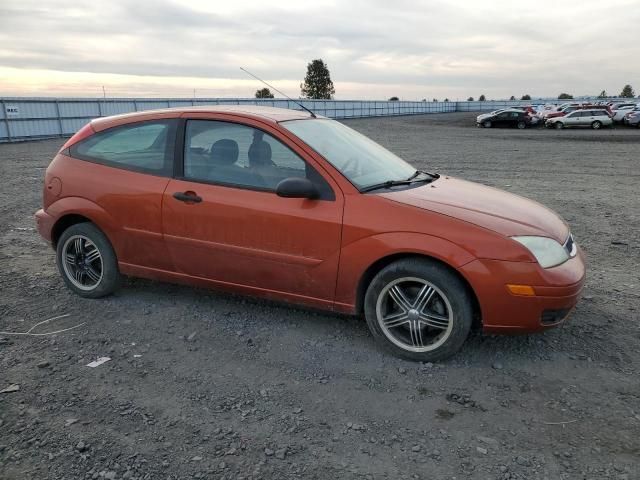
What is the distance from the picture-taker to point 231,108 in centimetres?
461

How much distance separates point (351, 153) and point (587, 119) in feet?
121

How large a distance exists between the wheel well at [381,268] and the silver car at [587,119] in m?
37.2

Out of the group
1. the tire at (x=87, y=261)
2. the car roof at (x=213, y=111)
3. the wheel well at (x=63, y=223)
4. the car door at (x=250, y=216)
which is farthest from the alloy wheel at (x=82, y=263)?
the car roof at (x=213, y=111)

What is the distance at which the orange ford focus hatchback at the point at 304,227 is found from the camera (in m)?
3.54

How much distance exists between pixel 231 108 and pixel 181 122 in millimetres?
439

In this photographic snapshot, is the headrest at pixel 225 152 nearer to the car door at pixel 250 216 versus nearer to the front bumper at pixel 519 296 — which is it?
the car door at pixel 250 216

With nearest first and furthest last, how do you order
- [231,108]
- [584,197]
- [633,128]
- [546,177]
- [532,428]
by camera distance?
[532,428], [231,108], [584,197], [546,177], [633,128]

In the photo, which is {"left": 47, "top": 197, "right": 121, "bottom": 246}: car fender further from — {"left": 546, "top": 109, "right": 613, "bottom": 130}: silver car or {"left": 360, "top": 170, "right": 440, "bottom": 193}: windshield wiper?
{"left": 546, "top": 109, "right": 613, "bottom": 130}: silver car

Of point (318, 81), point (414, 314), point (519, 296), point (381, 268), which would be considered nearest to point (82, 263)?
point (381, 268)

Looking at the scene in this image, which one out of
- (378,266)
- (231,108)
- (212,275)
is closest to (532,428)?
(378,266)

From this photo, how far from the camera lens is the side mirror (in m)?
3.77

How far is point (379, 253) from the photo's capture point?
3.69 metres

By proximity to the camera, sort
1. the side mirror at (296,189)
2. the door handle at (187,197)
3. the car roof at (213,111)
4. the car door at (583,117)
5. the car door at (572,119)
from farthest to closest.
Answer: the car door at (572,119), the car door at (583,117), the car roof at (213,111), the door handle at (187,197), the side mirror at (296,189)

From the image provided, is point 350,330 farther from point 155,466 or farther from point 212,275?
point 155,466
